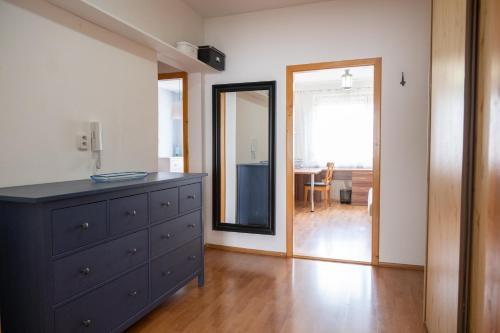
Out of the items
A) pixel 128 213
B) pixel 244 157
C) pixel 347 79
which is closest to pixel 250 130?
pixel 244 157

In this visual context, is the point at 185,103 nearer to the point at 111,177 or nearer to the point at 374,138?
the point at 111,177

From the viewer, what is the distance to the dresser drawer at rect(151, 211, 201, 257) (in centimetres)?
229

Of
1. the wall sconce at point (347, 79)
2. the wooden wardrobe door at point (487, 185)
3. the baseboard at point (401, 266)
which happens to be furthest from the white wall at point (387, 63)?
the wall sconce at point (347, 79)

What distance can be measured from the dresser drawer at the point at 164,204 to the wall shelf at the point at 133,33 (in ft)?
4.03

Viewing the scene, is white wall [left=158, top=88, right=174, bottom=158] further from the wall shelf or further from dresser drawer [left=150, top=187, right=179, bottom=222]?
dresser drawer [left=150, top=187, right=179, bottom=222]

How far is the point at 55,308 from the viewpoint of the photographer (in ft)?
5.16

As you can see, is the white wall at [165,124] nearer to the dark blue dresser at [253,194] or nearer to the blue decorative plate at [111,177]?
the dark blue dresser at [253,194]

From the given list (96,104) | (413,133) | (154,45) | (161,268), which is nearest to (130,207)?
(161,268)

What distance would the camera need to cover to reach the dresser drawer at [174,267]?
90.6 inches

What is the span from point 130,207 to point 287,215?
6.74 ft

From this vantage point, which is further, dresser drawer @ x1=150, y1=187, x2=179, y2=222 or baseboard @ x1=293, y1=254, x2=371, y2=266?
baseboard @ x1=293, y1=254, x2=371, y2=266

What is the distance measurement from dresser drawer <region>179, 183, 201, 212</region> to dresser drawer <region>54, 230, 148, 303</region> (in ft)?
1.46

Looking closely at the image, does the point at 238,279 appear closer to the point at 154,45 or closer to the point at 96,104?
the point at 96,104

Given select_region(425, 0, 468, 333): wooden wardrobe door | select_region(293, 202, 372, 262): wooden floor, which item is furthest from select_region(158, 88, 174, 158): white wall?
select_region(425, 0, 468, 333): wooden wardrobe door
